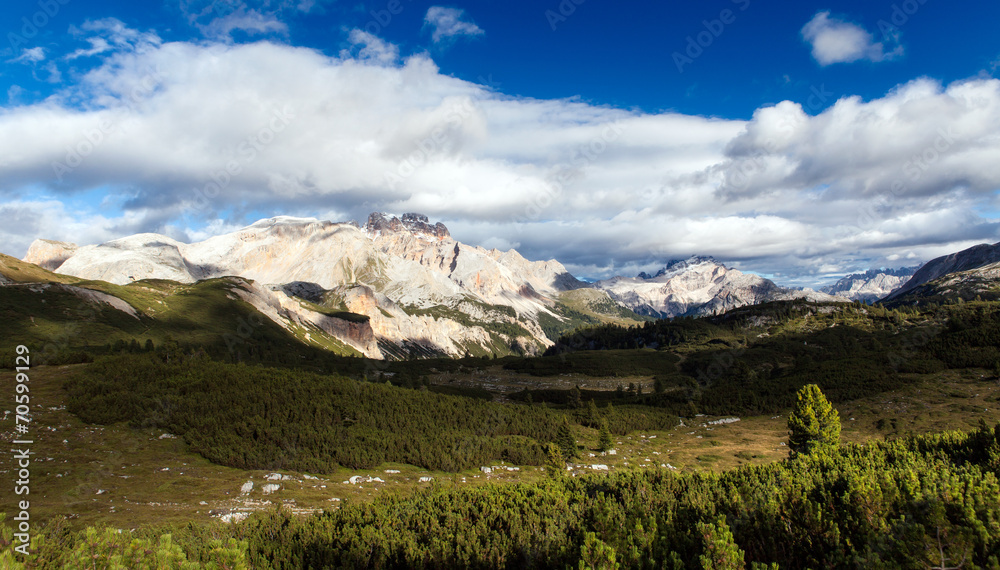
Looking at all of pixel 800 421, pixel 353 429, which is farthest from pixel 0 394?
A: pixel 800 421

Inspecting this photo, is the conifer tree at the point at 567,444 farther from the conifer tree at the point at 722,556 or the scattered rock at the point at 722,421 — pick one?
the conifer tree at the point at 722,556

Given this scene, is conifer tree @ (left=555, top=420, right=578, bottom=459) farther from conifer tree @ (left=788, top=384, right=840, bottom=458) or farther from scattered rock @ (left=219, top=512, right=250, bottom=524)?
scattered rock @ (left=219, top=512, right=250, bottom=524)

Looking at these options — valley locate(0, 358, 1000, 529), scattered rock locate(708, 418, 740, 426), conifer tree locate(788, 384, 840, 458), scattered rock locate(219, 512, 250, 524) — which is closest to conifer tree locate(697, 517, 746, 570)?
valley locate(0, 358, 1000, 529)

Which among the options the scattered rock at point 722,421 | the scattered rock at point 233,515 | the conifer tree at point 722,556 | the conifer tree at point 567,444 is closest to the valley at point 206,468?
the scattered rock at point 233,515

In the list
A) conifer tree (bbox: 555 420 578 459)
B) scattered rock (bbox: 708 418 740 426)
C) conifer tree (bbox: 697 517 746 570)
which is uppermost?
conifer tree (bbox: 697 517 746 570)

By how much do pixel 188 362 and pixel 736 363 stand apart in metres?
Answer: 132

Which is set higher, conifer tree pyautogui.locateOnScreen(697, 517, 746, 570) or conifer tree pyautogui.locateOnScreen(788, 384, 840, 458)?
conifer tree pyautogui.locateOnScreen(697, 517, 746, 570)

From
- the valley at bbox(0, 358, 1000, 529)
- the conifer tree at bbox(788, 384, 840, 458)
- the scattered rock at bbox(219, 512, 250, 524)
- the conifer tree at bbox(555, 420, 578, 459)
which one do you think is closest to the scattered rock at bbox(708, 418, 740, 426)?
the valley at bbox(0, 358, 1000, 529)

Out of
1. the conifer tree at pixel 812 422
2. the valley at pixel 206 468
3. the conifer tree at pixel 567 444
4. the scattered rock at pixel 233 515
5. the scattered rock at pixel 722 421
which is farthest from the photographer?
the scattered rock at pixel 722 421

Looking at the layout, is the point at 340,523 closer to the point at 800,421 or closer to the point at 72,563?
the point at 72,563

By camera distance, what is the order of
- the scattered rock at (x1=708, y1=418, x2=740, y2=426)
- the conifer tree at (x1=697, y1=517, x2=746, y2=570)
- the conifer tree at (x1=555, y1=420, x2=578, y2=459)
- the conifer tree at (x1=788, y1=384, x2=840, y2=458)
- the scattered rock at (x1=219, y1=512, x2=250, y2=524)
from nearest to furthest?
the conifer tree at (x1=697, y1=517, x2=746, y2=570) < the scattered rock at (x1=219, y1=512, x2=250, y2=524) < the conifer tree at (x1=788, y1=384, x2=840, y2=458) < the conifer tree at (x1=555, y1=420, x2=578, y2=459) < the scattered rock at (x1=708, y1=418, x2=740, y2=426)

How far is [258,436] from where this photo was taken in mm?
30703

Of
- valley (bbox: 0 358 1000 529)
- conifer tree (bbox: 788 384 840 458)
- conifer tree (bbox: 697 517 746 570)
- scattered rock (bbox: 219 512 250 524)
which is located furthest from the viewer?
conifer tree (bbox: 788 384 840 458)

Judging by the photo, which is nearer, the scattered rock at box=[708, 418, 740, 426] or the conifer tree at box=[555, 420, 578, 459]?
the conifer tree at box=[555, 420, 578, 459]
